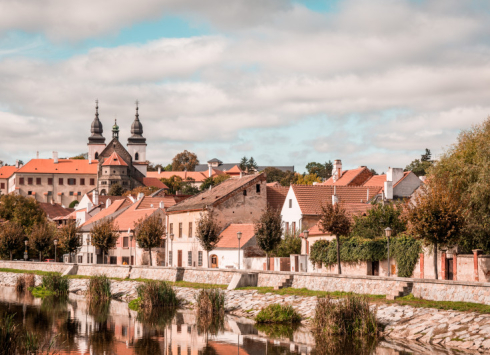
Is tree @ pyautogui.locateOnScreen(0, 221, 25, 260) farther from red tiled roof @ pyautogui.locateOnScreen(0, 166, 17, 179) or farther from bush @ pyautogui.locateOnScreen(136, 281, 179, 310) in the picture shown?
red tiled roof @ pyautogui.locateOnScreen(0, 166, 17, 179)

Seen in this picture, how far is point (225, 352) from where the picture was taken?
22516 mm

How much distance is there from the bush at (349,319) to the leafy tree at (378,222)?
14704mm

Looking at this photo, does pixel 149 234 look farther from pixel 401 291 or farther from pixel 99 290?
pixel 401 291

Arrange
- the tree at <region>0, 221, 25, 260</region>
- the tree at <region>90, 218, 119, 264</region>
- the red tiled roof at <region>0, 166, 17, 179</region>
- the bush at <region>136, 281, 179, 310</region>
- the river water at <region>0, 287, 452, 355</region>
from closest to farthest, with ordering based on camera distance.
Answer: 1. the river water at <region>0, 287, 452, 355</region>
2. the bush at <region>136, 281, 179, 310</region>
3. the tree at <region>90, 218, 119, 264</region>
4. the tree at <region>0, 221, 25, 260</region>
5. the red tiled roof at <region>0, 166, 17, 179</region>

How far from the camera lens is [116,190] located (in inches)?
5886

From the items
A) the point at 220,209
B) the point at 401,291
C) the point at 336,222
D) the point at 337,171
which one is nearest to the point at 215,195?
the point at 220,209

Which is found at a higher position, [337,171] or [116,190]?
[116,190]

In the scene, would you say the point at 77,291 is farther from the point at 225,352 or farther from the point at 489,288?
the point at 489,288

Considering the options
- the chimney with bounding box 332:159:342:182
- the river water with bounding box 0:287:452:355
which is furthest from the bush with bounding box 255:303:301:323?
the chimney with bounding box 332:159:342:182

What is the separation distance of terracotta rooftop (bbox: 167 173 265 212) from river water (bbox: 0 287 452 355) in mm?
16919

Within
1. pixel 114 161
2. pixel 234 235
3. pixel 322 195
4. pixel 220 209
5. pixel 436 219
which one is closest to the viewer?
pixel 436 219

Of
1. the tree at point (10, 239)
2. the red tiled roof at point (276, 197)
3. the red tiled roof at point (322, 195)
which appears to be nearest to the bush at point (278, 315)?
the red tiled roof at point (322, 195)

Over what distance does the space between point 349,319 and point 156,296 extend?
508 inches

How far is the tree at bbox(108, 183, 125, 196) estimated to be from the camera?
488 feet
